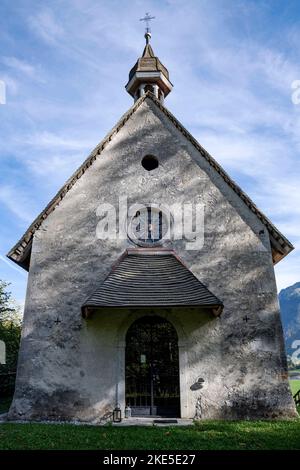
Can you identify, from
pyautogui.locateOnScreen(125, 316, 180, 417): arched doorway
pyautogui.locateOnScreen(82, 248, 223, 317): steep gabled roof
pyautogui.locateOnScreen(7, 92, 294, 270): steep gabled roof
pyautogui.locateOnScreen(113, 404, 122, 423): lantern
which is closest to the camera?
pyautogui.locateOnScreen(82, 248, 223, 317): steep gabled roof

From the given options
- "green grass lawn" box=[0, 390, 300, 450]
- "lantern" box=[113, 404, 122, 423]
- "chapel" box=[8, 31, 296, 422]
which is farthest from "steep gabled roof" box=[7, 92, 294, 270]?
"lantern" box=[113, 404, 122, 423]

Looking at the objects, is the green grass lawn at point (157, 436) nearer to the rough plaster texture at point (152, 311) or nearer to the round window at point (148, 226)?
the rough plaster texture at point (152, 311)

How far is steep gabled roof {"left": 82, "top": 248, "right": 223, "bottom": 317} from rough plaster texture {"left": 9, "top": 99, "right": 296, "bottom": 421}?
1.49ft

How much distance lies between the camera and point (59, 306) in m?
10.6

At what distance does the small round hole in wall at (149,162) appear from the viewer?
A: 12.4m

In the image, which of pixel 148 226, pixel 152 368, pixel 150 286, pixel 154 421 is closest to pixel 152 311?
pixel 150 286

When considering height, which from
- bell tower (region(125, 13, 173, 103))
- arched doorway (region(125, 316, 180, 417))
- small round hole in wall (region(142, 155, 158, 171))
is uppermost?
bell tower (region(125, 13, 173, 103))

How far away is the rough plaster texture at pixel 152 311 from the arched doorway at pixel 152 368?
1.02 ft

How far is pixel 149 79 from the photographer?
51.8ft

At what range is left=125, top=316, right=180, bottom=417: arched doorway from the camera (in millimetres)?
10125

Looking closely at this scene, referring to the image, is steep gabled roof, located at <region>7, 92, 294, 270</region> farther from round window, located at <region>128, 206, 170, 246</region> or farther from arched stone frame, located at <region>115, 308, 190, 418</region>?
arched stone frame, located at <region>115, 308, 190, 418</region>

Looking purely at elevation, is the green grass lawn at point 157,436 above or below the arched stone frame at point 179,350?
below

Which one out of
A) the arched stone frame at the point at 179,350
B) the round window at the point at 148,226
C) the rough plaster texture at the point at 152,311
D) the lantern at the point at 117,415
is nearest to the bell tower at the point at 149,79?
the rough plaster texture at the point at 152,311

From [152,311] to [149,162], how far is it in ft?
16.1
